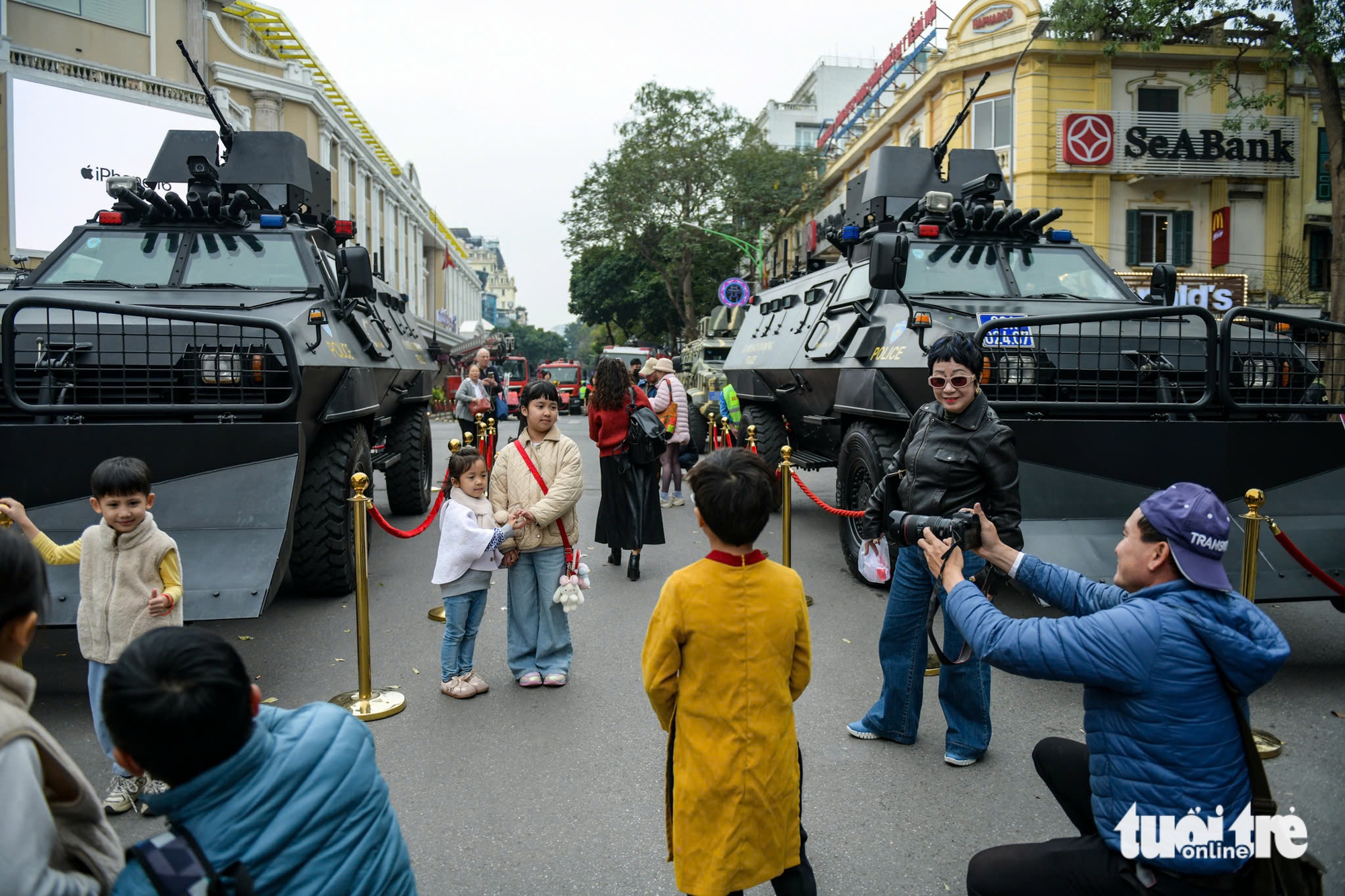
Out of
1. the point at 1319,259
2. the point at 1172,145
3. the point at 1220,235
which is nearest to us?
the point at 1220,235

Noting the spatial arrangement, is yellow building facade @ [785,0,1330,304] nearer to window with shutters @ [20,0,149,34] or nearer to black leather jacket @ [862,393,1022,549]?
window with shutters @ [20,0,149,34]

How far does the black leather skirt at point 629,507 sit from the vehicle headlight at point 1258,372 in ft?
12.7

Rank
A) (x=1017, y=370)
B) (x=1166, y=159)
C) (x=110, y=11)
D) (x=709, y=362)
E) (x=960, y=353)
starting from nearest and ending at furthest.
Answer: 1. (x=960, y=353)
2. (x=1017, y=370)
3. (x=709, y=362)
4. (x=110, y=11)
5. (x=1166, y=159)

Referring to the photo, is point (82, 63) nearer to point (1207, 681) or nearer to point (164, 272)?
point (164, 272)

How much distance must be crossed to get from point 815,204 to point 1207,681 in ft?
125

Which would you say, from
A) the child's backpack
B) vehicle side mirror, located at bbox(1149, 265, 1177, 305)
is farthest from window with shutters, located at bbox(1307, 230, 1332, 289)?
the child's backpack

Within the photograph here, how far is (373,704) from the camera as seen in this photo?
4.54 meters

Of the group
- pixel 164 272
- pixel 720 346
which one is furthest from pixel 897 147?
pixel 720 346

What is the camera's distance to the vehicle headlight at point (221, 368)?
516cm

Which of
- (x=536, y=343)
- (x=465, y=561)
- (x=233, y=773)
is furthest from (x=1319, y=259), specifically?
(x=536, y=343)

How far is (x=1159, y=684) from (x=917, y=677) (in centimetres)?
201

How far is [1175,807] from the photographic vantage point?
6.87ft

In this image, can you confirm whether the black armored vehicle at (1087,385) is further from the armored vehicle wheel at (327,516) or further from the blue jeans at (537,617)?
the armored vehicle wheel at (327,516)

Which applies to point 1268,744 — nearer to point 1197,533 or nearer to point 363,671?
point 1197,533
